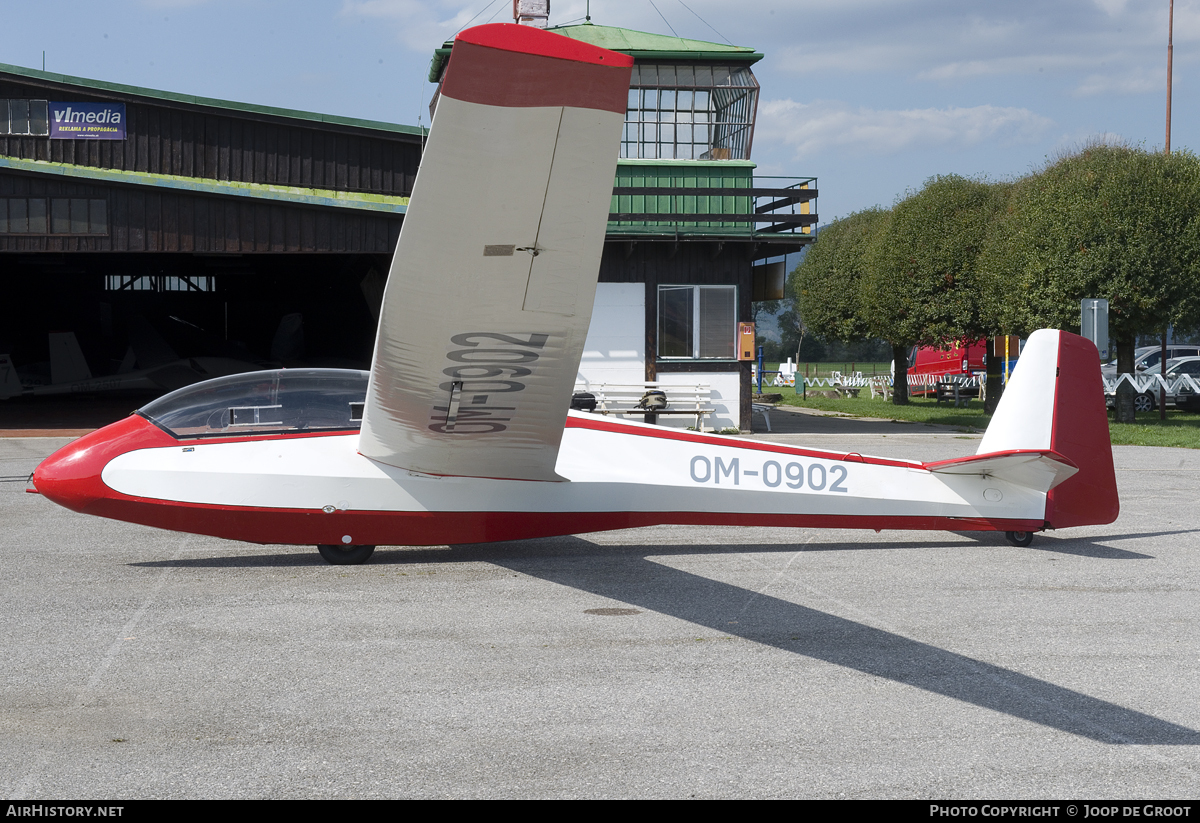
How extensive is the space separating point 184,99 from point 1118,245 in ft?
71.9

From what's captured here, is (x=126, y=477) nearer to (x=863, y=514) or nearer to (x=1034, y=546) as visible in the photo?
(x=863, y=514)

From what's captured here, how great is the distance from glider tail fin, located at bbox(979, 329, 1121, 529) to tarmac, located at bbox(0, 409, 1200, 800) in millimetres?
475

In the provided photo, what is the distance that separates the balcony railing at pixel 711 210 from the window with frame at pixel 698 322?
4.56 ft

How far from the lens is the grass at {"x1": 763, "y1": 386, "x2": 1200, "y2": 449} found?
2016 centimetres

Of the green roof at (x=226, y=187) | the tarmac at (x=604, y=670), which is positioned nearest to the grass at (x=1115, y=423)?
the tarmac at (x=604, y=670)

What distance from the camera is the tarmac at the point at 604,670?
3.82m

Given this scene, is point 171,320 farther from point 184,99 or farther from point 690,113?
point 690,113

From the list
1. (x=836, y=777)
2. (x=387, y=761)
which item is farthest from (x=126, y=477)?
(x=836, y=777)

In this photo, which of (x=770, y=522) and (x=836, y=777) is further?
(x=770, y=522)

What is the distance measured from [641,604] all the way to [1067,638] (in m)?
2.61

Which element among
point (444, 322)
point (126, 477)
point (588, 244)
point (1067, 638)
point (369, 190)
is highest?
point (369, 190)

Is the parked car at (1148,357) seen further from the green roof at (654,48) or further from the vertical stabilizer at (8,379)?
the vertical stabilizer at (8,379)

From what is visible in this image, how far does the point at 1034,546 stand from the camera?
Answer: 340 inches

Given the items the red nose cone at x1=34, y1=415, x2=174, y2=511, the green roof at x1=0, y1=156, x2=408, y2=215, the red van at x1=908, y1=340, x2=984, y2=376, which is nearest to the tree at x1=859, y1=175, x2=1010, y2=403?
the red van at x1=908, y1=340, x2=984, y2=376
